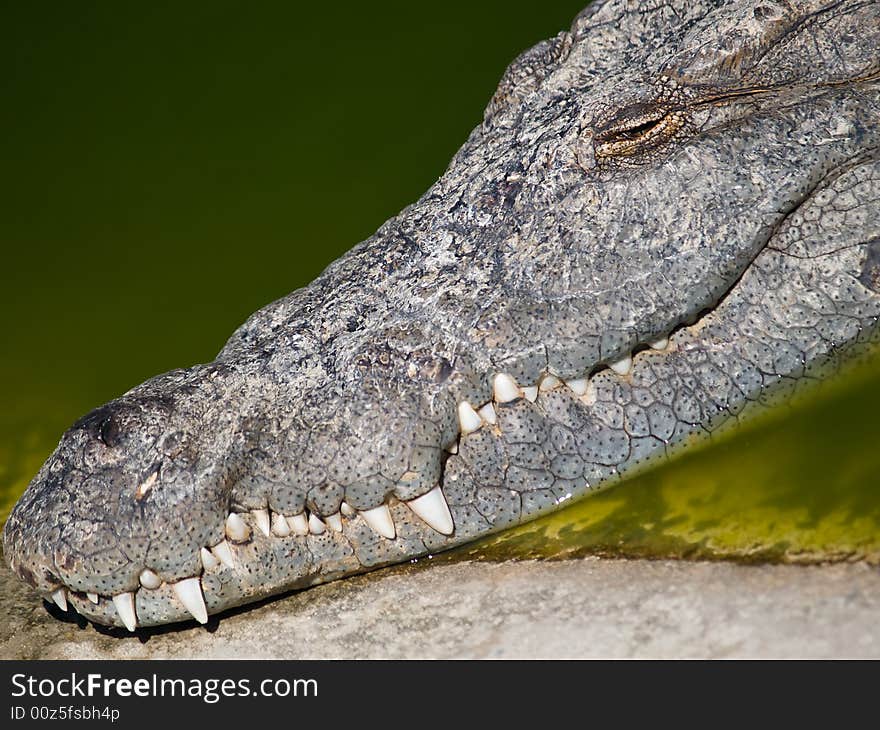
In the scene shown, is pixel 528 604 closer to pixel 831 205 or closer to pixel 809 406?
pixel 809 406

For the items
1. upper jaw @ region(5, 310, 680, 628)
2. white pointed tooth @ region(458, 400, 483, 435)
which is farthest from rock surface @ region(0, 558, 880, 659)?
white pointed tooth @ region(458, 400, 483, 435)

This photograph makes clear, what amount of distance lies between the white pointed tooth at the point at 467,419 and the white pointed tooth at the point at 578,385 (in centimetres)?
30

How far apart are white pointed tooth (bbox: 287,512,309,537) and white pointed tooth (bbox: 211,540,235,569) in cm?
19

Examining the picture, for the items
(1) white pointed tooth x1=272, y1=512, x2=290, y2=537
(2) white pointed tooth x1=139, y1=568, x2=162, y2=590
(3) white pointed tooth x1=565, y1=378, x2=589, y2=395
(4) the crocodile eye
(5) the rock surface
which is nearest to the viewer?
(5) the rock surface

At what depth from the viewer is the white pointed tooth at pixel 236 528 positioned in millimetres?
3133

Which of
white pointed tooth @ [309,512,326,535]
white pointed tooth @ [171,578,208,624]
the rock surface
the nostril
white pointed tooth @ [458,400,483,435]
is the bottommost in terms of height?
the rock surface

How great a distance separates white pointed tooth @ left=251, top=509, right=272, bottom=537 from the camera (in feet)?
10.3

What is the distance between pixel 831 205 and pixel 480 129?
1.39 meters

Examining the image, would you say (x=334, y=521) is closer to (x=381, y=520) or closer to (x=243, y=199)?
(x=381, y=520)

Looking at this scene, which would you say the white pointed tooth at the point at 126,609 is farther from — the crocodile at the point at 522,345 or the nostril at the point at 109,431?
the nostril at the point at 109,431

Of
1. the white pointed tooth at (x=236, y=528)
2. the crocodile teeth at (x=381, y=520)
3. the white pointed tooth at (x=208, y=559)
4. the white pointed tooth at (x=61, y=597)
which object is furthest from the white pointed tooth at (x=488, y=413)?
the white pointed tooth at (x=61, y=597)

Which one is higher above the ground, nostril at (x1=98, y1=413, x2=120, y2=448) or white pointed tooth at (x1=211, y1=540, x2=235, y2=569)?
nostril at (x1=98, y1=413, x2=120, y2=448)

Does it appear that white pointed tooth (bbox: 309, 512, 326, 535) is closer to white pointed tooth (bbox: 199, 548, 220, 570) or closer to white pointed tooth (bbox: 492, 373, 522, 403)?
white pointed tooth (bbox: 199, 548, 220, 570)

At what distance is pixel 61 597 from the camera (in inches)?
126
